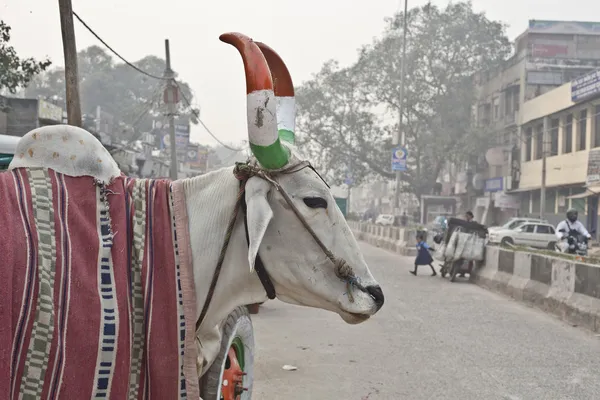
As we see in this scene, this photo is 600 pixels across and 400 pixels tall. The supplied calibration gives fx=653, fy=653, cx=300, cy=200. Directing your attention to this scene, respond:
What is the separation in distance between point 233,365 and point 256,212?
1.46 meters

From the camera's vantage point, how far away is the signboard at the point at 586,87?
88.8 feet

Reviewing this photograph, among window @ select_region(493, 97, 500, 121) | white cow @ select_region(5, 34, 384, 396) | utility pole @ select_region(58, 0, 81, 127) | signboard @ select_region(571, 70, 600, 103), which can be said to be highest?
window @ select_region(493, 97, 500, 121)

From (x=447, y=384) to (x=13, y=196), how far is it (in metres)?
4.33

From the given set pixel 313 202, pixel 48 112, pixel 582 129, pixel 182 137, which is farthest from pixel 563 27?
pixel 313 202

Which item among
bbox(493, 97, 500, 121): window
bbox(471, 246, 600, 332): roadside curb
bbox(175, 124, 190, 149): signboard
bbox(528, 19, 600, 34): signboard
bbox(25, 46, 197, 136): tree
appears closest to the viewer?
bbox(471, 246, 600, 332): roadside curb

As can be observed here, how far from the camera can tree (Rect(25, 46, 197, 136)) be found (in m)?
60.3

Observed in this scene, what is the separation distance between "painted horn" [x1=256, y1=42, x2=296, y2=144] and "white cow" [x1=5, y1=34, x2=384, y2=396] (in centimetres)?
29

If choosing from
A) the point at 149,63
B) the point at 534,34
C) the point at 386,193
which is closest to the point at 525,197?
the point at 534,34

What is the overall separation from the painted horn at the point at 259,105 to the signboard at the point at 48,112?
19614 millimetres

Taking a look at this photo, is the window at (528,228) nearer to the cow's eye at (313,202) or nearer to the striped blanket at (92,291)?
the cow's eye at (313,202)

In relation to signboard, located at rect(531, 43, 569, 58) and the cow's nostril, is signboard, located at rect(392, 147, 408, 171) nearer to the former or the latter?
signboard, located at rect(531, 43, 569, 58)

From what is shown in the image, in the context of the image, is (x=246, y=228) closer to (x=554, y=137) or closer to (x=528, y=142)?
(x=554, y=137)

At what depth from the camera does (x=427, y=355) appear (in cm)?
650

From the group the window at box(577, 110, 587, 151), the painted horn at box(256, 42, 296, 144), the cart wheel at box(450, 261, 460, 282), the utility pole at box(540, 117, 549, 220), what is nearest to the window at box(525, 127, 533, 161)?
the utility pole at box(540, 117, 549, 220)
